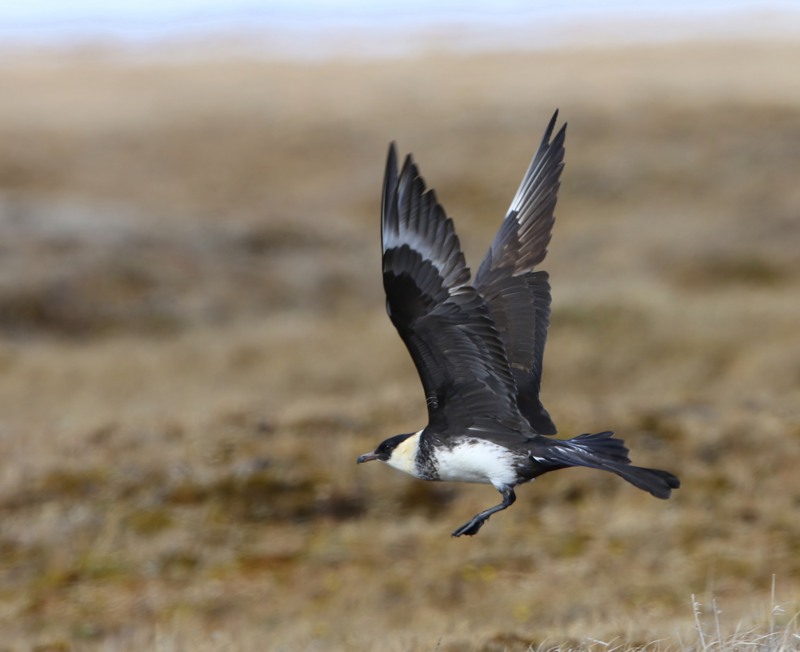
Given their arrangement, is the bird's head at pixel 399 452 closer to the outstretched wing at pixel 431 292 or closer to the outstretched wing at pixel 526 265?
the outstretched wing at pixel 431 292

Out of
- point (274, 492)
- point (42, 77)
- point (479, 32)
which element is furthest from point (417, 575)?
point (479, 32)

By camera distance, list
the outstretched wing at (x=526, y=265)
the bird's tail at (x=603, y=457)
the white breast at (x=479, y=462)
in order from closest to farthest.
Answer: the bird's tail at (x=603, y=457) < the white breast at (x=479, y=462) < the outstretched wing at (x=526, y=265)

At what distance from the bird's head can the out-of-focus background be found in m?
0.87

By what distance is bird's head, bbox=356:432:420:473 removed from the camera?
18.4ft

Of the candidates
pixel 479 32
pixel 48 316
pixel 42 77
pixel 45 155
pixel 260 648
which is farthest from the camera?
pixel 479 32

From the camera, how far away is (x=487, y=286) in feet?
21.4

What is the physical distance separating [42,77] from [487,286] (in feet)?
135

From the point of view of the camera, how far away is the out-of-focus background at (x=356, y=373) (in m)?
8.48

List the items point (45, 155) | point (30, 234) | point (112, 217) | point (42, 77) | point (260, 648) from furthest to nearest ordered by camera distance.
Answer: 1. point (42, 77)
2. point (45, 155)
3. point (112, 217)
4. point (30, 234)
5. point (260, 648)

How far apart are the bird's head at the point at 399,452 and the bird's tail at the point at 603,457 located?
67 centimetres

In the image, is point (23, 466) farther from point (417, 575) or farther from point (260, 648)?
point (260, 648)

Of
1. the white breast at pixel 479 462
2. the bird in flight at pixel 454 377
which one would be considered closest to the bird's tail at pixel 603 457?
the bird in flight at pixel 454 377

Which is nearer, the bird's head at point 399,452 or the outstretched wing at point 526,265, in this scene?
the bird's head at point 399,452

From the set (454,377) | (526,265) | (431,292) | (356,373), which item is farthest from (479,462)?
(356,373)
